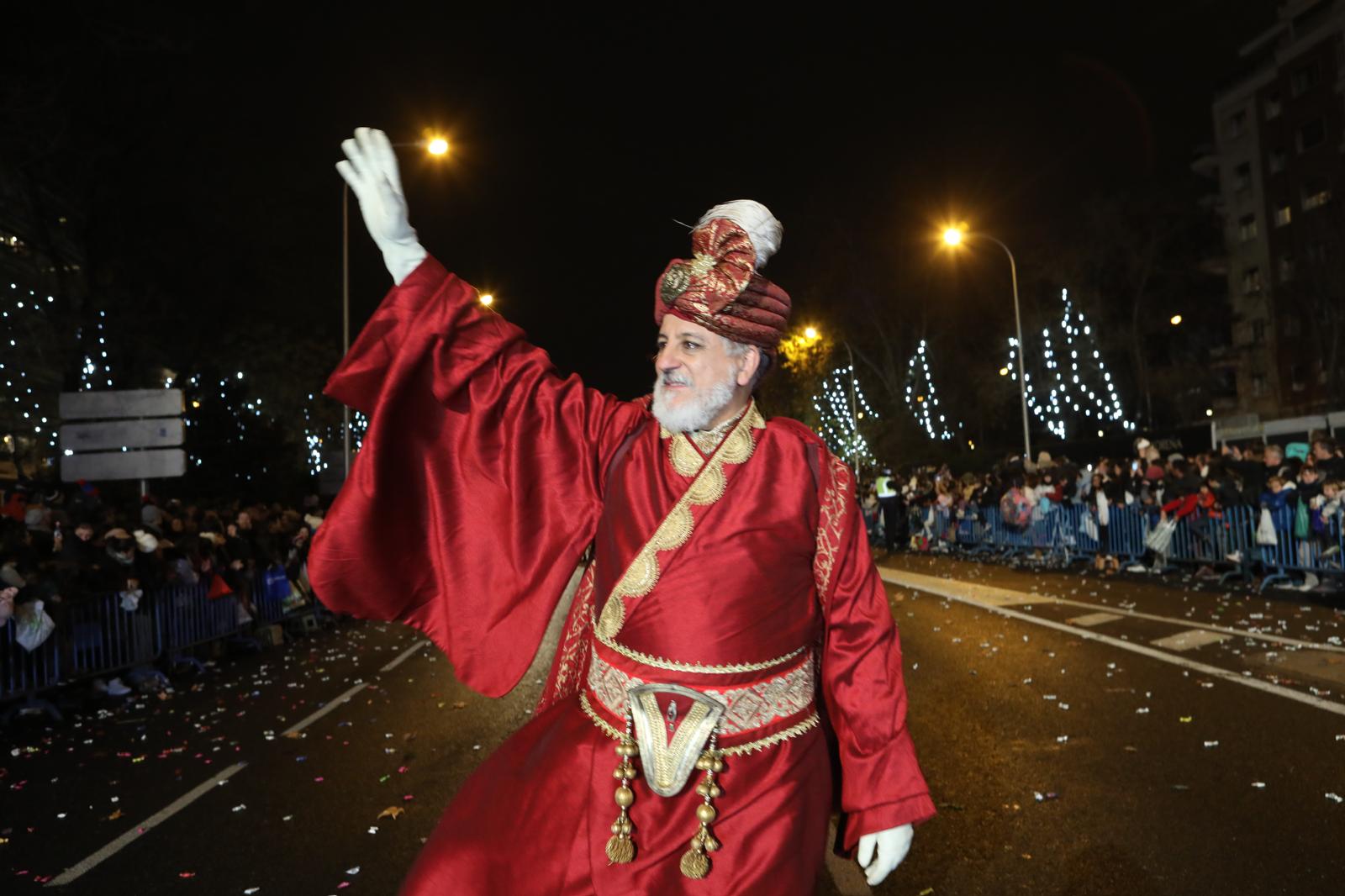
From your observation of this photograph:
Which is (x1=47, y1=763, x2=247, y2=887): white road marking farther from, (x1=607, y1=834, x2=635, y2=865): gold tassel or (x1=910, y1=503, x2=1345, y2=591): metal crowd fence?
(x1=910, y1=503, x2=1345, y2=591): metal crowd fence

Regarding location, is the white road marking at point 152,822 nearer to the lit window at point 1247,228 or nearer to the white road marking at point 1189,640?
the white road marking at point 1189,640

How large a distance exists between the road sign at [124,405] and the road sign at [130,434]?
0.38ft

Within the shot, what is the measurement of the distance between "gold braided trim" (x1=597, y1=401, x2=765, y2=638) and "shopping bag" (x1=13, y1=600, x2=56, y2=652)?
805 centimetres

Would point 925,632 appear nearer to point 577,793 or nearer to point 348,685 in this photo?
point 348,685

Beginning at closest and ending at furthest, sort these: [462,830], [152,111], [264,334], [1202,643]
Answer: [462,830] < [1202,643] < [152,111] < [264,334]

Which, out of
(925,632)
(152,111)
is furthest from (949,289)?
(925,632)

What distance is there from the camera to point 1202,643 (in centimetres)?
980

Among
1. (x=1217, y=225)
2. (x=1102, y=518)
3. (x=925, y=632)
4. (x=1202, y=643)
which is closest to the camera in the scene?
(x=1202, y=643)

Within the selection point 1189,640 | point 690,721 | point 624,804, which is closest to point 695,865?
point 624,804

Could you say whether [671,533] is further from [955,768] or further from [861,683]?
[955,768]

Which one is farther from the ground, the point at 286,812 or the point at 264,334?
the point at 264,334

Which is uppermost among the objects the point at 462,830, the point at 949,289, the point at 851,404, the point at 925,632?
the point at 949,289

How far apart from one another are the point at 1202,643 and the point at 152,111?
21198 millimetres

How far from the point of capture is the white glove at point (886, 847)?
2.57 m
